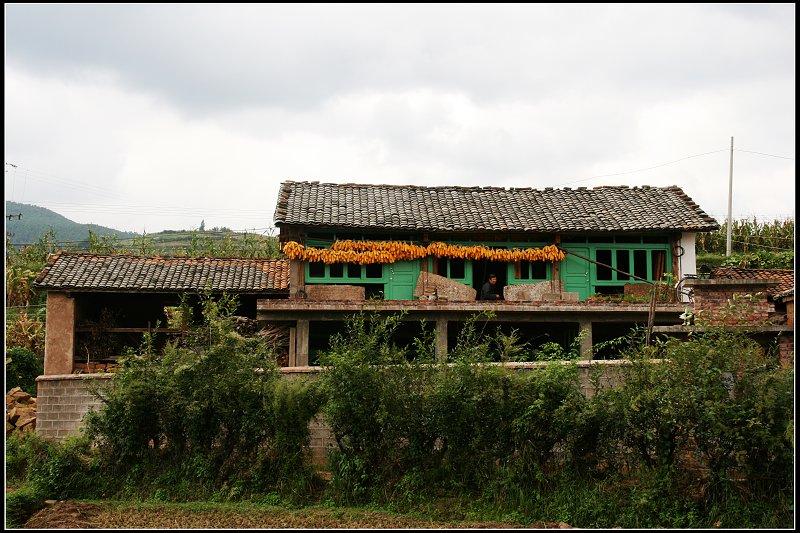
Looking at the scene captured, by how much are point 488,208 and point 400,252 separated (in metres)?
3.19

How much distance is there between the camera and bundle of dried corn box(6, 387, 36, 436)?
1697cm

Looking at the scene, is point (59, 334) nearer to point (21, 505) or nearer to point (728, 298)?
point (21, 505)

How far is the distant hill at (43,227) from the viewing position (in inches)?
2862

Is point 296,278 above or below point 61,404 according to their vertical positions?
above

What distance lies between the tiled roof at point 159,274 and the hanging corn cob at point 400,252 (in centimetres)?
115

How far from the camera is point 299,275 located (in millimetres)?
20281

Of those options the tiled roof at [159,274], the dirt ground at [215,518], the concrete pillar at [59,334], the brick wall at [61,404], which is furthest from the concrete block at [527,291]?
the concrete pillar at [59,334]

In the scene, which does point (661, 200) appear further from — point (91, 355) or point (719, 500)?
point (91, 355)

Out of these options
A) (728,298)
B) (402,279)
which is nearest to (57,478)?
(402,279)

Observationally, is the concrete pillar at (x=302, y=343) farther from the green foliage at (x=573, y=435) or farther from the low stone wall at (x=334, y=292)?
the green foliage at (x=573, y=435)

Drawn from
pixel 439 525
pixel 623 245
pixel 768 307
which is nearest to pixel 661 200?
pixel 623 245

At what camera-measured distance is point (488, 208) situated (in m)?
22.0

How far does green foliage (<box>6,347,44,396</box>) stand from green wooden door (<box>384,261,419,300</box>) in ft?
31.8

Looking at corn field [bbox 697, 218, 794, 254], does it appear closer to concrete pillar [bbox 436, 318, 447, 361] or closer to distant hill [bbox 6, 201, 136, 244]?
concrete pillar [bbox 436, 318, 447, 361]
